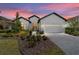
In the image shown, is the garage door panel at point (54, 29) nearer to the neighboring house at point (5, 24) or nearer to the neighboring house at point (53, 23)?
the neighboring house at point (53, 23)

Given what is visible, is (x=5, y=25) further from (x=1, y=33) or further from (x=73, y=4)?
(x=73, y=4)

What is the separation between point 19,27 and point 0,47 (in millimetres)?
395

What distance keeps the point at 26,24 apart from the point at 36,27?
6.0 inches

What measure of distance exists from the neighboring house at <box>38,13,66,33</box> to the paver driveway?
0.29 feet

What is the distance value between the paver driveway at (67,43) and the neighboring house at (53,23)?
9cm

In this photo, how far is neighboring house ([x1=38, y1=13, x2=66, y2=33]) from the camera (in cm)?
459

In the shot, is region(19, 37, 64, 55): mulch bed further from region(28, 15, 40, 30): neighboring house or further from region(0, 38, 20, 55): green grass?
region(28, 15, 40, 30): neighboring house

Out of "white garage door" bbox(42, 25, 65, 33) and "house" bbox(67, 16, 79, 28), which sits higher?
"house" bbox(67, 16, 79, 28)

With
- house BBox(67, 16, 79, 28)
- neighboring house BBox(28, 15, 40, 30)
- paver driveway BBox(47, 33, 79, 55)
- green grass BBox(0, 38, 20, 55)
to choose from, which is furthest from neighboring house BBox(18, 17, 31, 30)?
house BBox(67, 16, 79, 28)

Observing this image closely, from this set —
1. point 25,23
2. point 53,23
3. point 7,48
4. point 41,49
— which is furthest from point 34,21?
point 7,48

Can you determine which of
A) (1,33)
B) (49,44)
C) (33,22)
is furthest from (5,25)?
(49,44)
